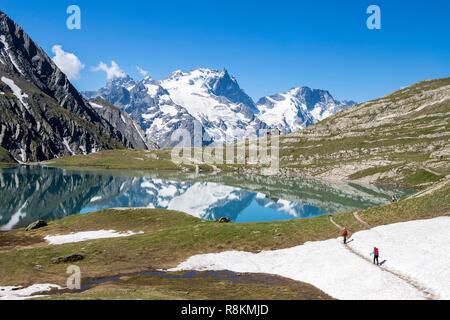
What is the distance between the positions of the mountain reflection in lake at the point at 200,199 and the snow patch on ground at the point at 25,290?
185ft

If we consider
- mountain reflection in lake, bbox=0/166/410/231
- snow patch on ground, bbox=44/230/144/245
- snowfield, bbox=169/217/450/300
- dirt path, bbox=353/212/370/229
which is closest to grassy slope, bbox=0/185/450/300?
dirt path, bbox=353/212/370/229

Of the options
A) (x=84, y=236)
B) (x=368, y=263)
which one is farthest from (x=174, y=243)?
(x=368, y=263)

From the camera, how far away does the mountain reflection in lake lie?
125 m

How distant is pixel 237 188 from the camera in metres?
189

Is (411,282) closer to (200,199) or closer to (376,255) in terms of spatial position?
(376,255)

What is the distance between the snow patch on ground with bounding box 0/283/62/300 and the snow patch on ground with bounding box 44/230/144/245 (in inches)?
1046

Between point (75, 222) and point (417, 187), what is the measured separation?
12464 centimetres

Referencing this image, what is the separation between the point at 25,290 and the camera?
44406 millimetres

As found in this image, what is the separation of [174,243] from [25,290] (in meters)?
22.7

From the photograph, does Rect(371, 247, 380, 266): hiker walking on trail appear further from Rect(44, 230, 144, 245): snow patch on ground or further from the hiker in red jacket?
Rect(44, 230, 144, 245): snow patch on ground

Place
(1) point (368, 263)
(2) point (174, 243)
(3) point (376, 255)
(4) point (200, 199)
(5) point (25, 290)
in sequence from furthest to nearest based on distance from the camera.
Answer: (4) point (200, 199) → (2) point (174, 243) → (1) point (368, 263) → (3) point (376, 255) → (5) point (25, 290)

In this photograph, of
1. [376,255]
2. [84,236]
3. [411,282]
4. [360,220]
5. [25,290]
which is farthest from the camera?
[84,236]
